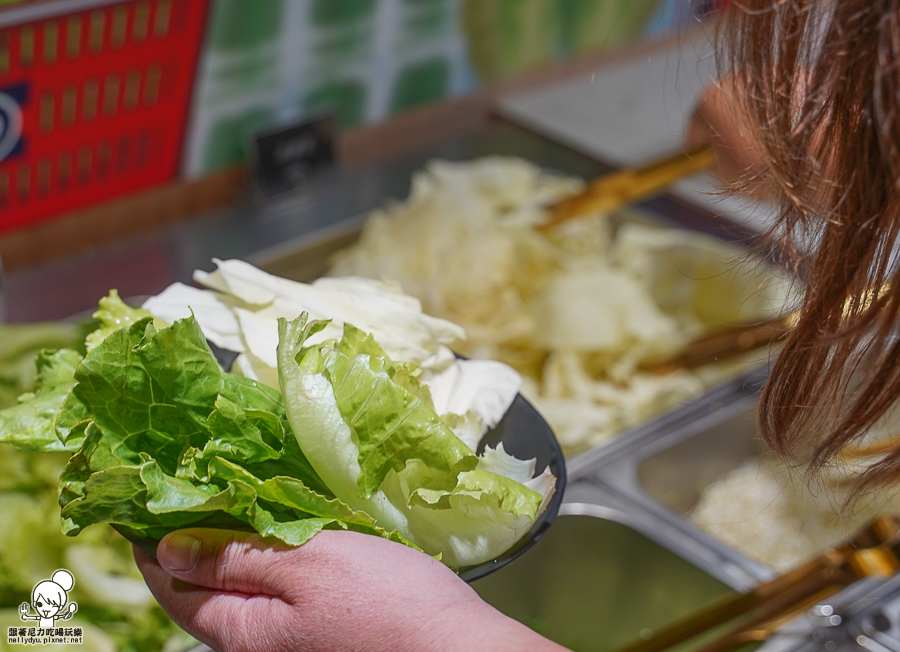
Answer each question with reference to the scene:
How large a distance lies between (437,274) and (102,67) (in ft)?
2.45

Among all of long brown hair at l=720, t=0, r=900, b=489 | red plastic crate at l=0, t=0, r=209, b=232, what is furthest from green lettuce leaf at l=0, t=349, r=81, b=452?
red plastic crate at l=0, t=0, r=209, b=232

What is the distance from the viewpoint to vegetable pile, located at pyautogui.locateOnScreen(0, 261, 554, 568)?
2.16ft

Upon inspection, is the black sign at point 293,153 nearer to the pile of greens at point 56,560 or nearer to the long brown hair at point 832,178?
the pile of greens at point 56,560

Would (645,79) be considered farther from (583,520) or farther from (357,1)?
(583,520)

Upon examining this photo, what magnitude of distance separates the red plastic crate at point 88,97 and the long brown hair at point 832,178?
4.15 ft

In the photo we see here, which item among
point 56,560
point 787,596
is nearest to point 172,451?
point 56,560

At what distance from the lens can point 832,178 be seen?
584mm

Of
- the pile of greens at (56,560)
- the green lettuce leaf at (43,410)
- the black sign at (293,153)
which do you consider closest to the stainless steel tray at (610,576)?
the pile of greens at (56,560)

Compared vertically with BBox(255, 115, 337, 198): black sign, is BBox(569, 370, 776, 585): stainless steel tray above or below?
below

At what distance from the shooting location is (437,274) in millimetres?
1766

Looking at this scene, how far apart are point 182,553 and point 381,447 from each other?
0.18m

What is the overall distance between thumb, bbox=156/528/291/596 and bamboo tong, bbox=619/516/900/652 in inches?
24.9

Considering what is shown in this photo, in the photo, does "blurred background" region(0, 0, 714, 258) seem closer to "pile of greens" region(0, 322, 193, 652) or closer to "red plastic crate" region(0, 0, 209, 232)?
"red plastic crate" region(0, 0, 209, 232)

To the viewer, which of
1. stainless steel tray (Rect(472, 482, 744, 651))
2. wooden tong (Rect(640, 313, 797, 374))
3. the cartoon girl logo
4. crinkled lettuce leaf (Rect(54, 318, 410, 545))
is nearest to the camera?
crinkled lettuce leaf (Rect(54, 318, 410, 545))
